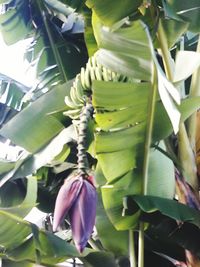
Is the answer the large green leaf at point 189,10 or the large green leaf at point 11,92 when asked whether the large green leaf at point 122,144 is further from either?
the large green leaf at point 11,92

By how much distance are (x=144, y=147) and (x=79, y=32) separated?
1.67ft

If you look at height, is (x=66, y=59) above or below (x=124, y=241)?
above

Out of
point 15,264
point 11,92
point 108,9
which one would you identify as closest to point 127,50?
point 108,9

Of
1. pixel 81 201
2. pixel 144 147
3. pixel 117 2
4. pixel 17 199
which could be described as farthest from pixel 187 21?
pixel 17 199

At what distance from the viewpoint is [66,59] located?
1.25 meters

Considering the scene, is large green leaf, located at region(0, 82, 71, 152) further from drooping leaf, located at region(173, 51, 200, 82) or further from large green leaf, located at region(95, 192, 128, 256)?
drooping leaf, located at region(173, 51, 200, 82)

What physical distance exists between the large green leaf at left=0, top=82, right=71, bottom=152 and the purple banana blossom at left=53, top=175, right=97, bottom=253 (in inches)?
11.3

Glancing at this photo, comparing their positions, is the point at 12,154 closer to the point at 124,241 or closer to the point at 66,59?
the point at 66,59

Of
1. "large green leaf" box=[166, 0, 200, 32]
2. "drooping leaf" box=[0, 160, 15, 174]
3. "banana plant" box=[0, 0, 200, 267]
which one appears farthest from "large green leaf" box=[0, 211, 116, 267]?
"large green leaf" box=[166, 0, 200, 32]

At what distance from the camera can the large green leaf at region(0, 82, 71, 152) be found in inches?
38.7

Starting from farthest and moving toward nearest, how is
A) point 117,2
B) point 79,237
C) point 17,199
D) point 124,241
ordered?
1. point 17,199
2. point 124,241
3. point 117,2
4. point 79,237

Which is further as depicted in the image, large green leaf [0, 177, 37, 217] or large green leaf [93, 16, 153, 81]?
large green leaf [0, 177, 37, 217]

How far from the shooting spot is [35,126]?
993 mm

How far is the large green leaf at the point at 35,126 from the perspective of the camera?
3.22 feet
